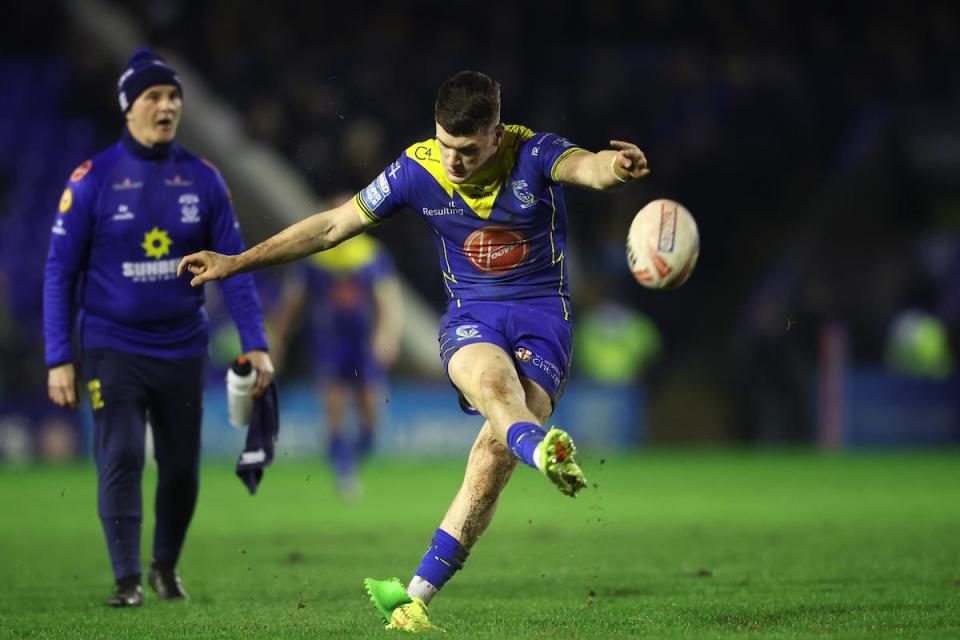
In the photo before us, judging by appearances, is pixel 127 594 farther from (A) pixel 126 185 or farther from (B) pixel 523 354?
(B) pixel 523 354

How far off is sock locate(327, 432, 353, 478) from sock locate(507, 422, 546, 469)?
29.2 ft

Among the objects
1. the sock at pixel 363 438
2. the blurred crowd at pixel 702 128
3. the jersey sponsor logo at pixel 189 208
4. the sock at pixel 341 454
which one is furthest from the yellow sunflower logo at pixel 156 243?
the blurred crowd at pixel 702 128

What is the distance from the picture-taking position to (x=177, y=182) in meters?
7.95

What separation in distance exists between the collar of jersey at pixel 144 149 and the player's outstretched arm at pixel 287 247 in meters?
1.37

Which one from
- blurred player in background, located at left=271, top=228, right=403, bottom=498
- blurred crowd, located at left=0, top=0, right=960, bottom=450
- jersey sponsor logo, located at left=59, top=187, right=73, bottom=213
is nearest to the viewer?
jersey sponsor logo, located at left=59, top=187, right=73, bottom=213

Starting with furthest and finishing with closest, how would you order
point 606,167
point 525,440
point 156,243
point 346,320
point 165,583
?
point 346,320 < point 165,583 < point 156,243 < point 606,167 < point 525,440

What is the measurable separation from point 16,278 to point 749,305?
10.3m

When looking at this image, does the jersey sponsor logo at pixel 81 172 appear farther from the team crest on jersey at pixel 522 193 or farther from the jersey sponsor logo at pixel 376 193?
the team crest on jersey at pixel 522 193

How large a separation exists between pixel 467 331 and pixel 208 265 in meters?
1.17

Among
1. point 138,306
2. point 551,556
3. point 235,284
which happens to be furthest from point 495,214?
point 551,556

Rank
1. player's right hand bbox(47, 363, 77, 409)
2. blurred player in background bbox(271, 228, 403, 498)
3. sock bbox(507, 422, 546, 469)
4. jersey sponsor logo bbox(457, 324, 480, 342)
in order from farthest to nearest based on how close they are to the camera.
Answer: blurred player in background bbox(271, 228, 403, 498) → player's right hand bbox(47, 363, 77, 409) → jersey sponsor logo bbox(457, 324, 480, 342) → sock bbox(507, 422, 546, 469)

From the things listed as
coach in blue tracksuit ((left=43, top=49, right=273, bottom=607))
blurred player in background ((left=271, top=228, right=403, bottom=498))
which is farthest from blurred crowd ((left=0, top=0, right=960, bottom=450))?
coach in blue tracksuit ((left=43, top=49, right=273, bottom=607))

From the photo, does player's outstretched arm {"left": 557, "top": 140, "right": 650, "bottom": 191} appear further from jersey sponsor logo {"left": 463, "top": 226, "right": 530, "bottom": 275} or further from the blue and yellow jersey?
jersey sponsor logo {"left": 463, "top": 226, "right": 530, "bottom": 275}

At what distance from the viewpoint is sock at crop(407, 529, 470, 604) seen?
6473 mm
